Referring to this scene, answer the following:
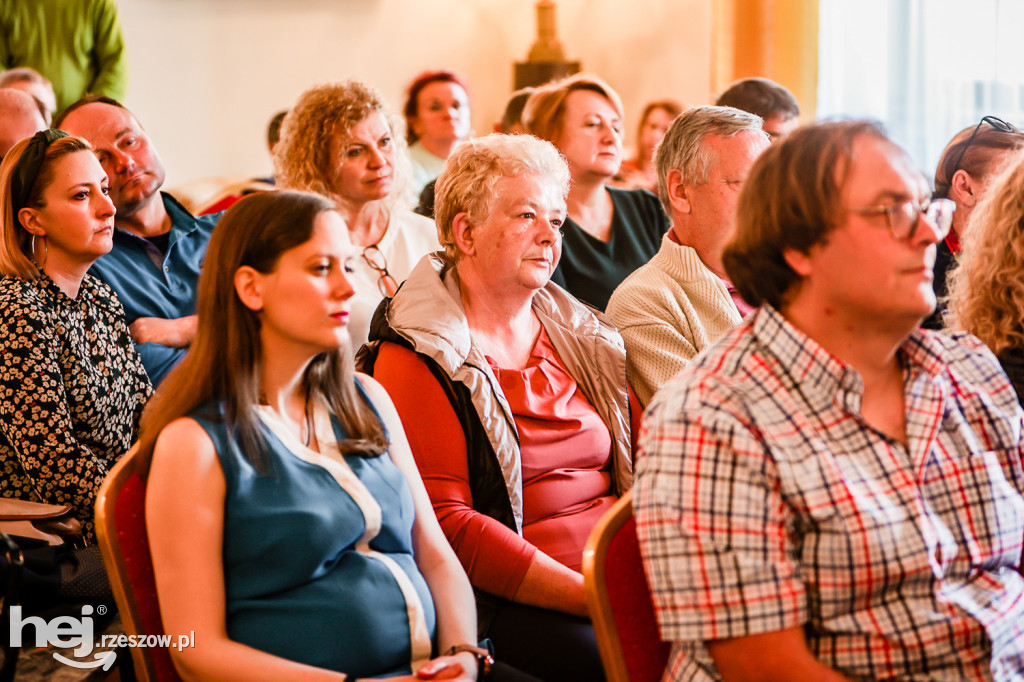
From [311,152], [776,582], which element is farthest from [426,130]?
[776,582]

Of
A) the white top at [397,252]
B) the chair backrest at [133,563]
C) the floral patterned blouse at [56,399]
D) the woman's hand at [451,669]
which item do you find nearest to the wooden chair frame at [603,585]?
the woman's hand at [451,669]

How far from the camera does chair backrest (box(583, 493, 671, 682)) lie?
1.15 metres

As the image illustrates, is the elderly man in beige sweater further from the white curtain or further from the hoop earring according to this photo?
the white curtain

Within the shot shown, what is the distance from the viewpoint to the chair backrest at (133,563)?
3.95 ft

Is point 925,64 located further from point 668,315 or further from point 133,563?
point 133,563

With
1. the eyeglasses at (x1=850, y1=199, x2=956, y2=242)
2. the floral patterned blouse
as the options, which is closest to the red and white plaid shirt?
the eyeglasses at (x1=850, y1=199, x2=956, y2=242)

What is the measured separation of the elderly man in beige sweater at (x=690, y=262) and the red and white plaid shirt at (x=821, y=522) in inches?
29.7

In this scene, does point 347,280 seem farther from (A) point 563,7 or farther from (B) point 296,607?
(A) point 563,7

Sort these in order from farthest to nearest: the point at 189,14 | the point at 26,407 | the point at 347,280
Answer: the point at 189,14 < the point at 26,407 < the point at 347,280

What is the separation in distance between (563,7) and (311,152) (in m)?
3.83

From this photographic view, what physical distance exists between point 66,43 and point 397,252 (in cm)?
284

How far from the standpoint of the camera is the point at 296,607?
1216mm

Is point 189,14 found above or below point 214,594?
above

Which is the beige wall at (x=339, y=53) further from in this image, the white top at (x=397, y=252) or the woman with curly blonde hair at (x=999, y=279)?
the woman with curly blonde hair at (x=999, y=279)
